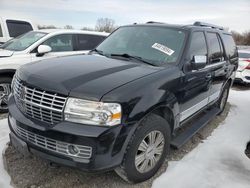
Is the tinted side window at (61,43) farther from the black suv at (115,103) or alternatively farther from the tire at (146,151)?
the tire at (146,151)

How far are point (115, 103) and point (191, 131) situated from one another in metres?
1.95

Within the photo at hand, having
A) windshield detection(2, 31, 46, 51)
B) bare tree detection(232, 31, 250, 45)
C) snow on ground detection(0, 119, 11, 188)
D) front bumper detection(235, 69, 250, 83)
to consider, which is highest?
windshield detection(2, 31, 46, 51)

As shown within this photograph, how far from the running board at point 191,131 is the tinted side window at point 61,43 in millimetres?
3538

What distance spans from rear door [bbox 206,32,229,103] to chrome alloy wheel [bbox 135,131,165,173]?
1.72 metres

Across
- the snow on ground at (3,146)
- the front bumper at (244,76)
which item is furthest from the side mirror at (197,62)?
the front bumper at (244,76)

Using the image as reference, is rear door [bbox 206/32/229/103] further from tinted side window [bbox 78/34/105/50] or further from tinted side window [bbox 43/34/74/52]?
tinted side window [bbox 43/34/74/52]

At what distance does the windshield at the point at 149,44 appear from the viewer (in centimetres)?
345

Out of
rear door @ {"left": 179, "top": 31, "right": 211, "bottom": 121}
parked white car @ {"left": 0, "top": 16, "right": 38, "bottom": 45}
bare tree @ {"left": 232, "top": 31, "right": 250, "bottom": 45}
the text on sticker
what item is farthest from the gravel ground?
bare tree @ {"left": 232, "top": 31, "right": 250, "bottom": 45}

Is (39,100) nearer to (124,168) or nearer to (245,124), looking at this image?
(124,168)

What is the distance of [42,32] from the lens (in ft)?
19.9

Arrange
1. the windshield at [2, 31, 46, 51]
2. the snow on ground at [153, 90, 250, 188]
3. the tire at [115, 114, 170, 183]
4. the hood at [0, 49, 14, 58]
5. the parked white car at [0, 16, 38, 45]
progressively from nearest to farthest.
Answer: the tire at [115, 114, 170, 183] → the snow on ground at [153, 90, 250, 188] → the hood at [0, 49, 14, 58] → the windshield at [2, 31, 46, 51] → the parked white car at [0, 16, 38, 45]

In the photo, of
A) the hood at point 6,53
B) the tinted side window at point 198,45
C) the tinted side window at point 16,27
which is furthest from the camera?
the tinted side window at point 16,27

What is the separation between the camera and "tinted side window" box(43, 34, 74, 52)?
19.1 feet

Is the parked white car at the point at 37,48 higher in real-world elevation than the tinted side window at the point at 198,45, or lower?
lower
